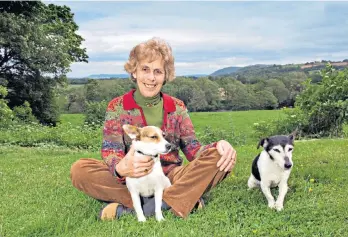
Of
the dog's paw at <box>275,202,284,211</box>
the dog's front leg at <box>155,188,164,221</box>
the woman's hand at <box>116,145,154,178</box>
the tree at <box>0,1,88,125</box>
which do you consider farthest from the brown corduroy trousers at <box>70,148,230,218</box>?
the tree at <box>0,1,88,125</box>

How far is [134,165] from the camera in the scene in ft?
13.3

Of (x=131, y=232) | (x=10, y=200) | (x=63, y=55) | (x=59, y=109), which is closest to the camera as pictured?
(x=131, y=232)

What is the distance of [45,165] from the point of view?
8.51 metres

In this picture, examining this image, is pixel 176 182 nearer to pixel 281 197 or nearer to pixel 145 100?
pixel 145 100

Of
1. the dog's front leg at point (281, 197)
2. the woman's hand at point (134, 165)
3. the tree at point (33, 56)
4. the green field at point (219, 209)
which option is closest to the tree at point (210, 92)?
the tree at point (33, 56)

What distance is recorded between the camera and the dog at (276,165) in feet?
14.9

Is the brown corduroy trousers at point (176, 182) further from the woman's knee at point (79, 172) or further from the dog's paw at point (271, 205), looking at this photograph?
the dog's paw at point (271, 205)

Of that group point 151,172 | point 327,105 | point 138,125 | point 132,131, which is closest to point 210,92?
point 327,105

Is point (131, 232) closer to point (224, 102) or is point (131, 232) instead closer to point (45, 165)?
point (45, 165)

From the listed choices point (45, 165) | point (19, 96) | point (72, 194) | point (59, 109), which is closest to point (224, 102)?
point (59, 109)

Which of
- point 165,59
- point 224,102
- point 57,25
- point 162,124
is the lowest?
point 224,102

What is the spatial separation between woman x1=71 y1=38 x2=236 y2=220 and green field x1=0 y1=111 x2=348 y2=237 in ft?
0.72

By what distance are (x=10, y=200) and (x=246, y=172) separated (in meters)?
3.37

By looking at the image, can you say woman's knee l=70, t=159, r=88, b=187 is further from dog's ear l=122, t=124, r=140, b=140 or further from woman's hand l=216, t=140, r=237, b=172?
woman's hand l=216, t=140, r=237, b=172
